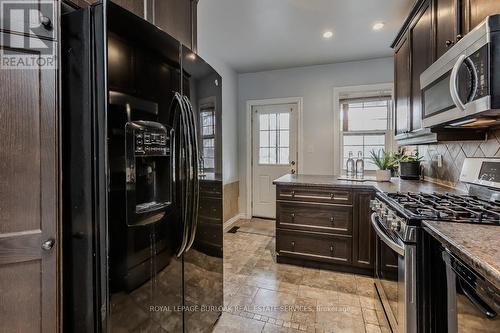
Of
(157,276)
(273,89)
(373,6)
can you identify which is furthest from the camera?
(273,89)

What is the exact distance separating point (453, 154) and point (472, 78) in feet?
4.01

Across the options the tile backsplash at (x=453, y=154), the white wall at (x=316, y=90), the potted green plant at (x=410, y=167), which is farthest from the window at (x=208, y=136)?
the white wall at (x=316, y=90)

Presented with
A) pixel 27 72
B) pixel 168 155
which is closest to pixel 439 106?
pixel 168 155

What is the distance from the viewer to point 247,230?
12.9 ft

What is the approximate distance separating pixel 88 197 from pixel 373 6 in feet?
9.56

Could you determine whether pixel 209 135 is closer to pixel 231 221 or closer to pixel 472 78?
pixel 472 78

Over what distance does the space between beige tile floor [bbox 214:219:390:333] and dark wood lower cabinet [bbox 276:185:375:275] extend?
5.2 inches

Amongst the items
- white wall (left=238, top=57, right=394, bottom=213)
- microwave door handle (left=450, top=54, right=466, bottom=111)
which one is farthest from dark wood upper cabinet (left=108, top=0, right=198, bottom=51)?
white wall (left=238, top=57, right=394, bottom=213)

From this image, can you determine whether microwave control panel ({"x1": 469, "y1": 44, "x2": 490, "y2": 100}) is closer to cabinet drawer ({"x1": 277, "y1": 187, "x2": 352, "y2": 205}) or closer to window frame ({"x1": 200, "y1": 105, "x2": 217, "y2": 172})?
window frame ({"x1": 200, "y1": 105, "x2": 217, "y2": 172})

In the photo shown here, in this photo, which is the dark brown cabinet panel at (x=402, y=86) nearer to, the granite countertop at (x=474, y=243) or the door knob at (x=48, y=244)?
the granite countertop at (x=474, y=243)

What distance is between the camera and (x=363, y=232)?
2.42m

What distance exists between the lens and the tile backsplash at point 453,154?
162 cm

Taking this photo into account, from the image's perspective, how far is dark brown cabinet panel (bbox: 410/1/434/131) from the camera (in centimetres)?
189

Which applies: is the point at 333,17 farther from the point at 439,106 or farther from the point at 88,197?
the point at 88,197
